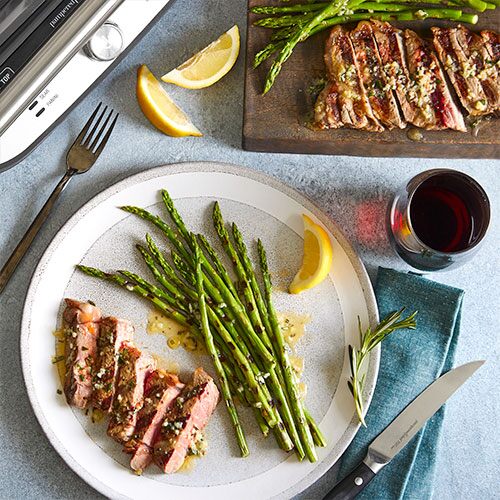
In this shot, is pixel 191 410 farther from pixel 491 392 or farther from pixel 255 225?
pixel 491 392

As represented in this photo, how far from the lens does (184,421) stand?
2656mm

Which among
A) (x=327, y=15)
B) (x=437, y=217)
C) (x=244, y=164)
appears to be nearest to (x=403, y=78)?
(x=327, y=15)

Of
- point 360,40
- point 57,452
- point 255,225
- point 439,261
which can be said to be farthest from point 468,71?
point 57,452

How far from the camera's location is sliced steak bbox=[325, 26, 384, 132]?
9.00 feet

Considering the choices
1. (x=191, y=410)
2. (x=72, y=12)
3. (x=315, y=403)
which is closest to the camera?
(x=72, y=12)

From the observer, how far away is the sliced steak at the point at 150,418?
2.67 metres

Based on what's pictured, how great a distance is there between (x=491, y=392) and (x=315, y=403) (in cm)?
69

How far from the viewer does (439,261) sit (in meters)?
2.70

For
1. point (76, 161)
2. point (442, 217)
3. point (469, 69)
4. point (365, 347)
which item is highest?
point (76, 161)

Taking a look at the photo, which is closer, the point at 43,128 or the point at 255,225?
the point at 43,128

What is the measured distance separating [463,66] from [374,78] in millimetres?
317

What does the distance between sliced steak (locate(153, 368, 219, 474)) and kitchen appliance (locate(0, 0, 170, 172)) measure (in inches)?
39.1

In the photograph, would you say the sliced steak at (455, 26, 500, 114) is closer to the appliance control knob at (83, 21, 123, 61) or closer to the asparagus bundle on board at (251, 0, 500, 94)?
the asparagus bundle on board at (251, 0, 500, 94)

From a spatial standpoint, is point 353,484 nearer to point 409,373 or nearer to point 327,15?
point 409,373
